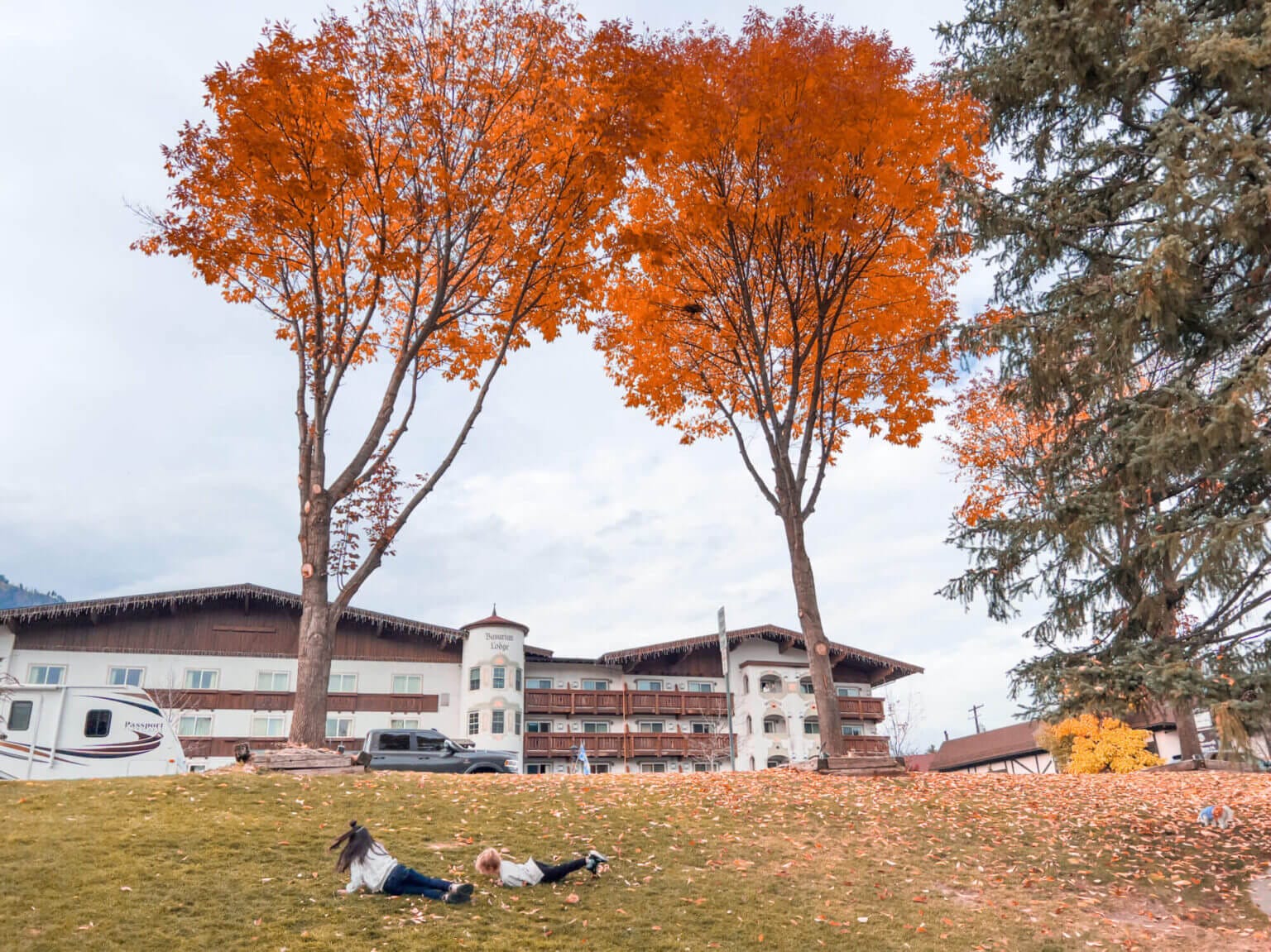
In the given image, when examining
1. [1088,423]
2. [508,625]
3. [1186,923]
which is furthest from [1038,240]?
[508,625]

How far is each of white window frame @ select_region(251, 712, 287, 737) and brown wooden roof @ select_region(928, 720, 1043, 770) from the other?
4127 cm

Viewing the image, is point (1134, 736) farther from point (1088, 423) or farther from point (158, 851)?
point (158, 851)

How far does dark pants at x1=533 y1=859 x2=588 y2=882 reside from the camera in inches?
348

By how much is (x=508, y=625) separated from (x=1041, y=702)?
32871 millimetres

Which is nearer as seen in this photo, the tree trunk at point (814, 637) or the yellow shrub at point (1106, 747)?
the tree trunk at point (814, 637)

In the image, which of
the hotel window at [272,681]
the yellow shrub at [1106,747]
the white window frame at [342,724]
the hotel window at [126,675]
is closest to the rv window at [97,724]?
the hotel window at [126,675]

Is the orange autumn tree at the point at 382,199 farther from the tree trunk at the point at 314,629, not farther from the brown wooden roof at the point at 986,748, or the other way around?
the brown wooden roof at the point at 986,748

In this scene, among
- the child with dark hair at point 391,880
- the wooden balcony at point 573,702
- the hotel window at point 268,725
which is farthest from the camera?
the wooden balcony at point 573,702

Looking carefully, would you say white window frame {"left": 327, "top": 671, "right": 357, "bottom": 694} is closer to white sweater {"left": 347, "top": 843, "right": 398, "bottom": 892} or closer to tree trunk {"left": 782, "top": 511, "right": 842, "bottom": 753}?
tree trunk {"left": 782, "top": 511, "right": 842, "bottom": 753}

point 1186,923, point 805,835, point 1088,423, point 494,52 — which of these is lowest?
point 1186,923

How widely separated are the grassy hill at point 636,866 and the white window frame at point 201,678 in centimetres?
2711

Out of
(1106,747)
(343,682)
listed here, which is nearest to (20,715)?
(343,682)

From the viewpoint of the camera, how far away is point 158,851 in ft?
28.6

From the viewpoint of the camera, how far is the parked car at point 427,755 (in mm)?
20812
